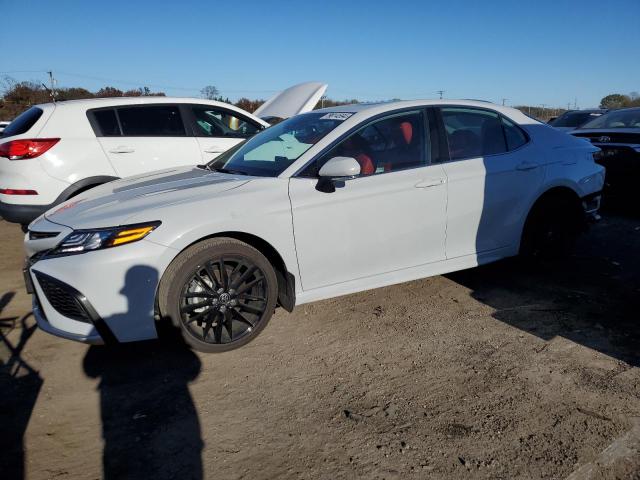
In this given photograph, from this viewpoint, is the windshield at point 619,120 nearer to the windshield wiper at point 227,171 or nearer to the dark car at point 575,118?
the dark car at point 575,118

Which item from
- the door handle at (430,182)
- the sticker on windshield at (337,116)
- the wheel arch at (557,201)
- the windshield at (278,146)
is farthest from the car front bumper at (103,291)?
the wheel arch at (557,201)

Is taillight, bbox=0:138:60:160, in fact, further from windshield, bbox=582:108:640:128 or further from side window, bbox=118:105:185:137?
windshield, bbox=582:108:640:128

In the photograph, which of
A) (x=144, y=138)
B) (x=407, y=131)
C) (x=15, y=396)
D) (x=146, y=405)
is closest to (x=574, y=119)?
(x=407, y=131)

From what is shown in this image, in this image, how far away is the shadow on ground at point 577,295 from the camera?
11.6 feet

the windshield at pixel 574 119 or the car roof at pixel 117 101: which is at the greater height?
the car roof at pixel 117 101

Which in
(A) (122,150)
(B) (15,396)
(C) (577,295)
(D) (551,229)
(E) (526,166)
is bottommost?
(C) (577,295)

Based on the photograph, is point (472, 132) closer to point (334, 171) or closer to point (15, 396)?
point (334, 171)

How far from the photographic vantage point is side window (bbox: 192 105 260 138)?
6.43 metres

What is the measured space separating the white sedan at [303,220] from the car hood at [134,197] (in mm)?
17

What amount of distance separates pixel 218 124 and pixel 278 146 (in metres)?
2.94

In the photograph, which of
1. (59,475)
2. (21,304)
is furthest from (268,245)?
(21,304)

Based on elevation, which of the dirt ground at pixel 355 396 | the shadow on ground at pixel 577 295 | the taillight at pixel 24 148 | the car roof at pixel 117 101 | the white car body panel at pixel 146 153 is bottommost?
the shadow on ground at pixel 577 295

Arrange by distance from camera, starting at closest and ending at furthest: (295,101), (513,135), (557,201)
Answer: (513,135) < (557,201) < (295,101)

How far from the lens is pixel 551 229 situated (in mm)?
4641
